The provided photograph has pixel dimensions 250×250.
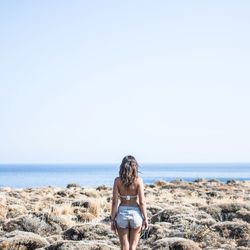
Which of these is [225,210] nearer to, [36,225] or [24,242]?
[36,225]

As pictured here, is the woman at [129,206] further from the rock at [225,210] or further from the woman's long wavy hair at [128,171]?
the rock at [225,210]

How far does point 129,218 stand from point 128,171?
0.77 metres

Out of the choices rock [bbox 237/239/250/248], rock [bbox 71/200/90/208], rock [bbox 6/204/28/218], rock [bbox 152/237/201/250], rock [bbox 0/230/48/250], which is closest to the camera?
rock [bbox 152/237/201/250]

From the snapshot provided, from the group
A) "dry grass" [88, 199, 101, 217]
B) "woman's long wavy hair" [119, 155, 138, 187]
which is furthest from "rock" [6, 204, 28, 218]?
"woman's long wavy hair" [119, 155, 138, 187]

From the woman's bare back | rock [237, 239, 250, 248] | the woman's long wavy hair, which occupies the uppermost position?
the woman's long wavy hair

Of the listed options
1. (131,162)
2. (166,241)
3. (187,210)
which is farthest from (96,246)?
(187,210)

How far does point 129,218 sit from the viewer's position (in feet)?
30.1

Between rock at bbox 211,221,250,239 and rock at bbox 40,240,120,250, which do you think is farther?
rock at bbox 211,221,250,239

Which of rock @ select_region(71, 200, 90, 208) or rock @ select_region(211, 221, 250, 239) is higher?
rock @ select_region(71, 200, 90, 208)

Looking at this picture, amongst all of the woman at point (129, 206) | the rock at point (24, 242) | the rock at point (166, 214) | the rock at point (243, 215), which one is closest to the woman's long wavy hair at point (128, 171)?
the woman at point (129, 206)

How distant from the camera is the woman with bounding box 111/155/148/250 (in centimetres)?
920

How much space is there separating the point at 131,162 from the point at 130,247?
4.65ft

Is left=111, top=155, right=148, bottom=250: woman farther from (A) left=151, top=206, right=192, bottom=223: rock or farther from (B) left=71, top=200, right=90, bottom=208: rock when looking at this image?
(B) left=71, top=200, right=90, bottom=208: rock

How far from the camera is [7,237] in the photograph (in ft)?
44.9
